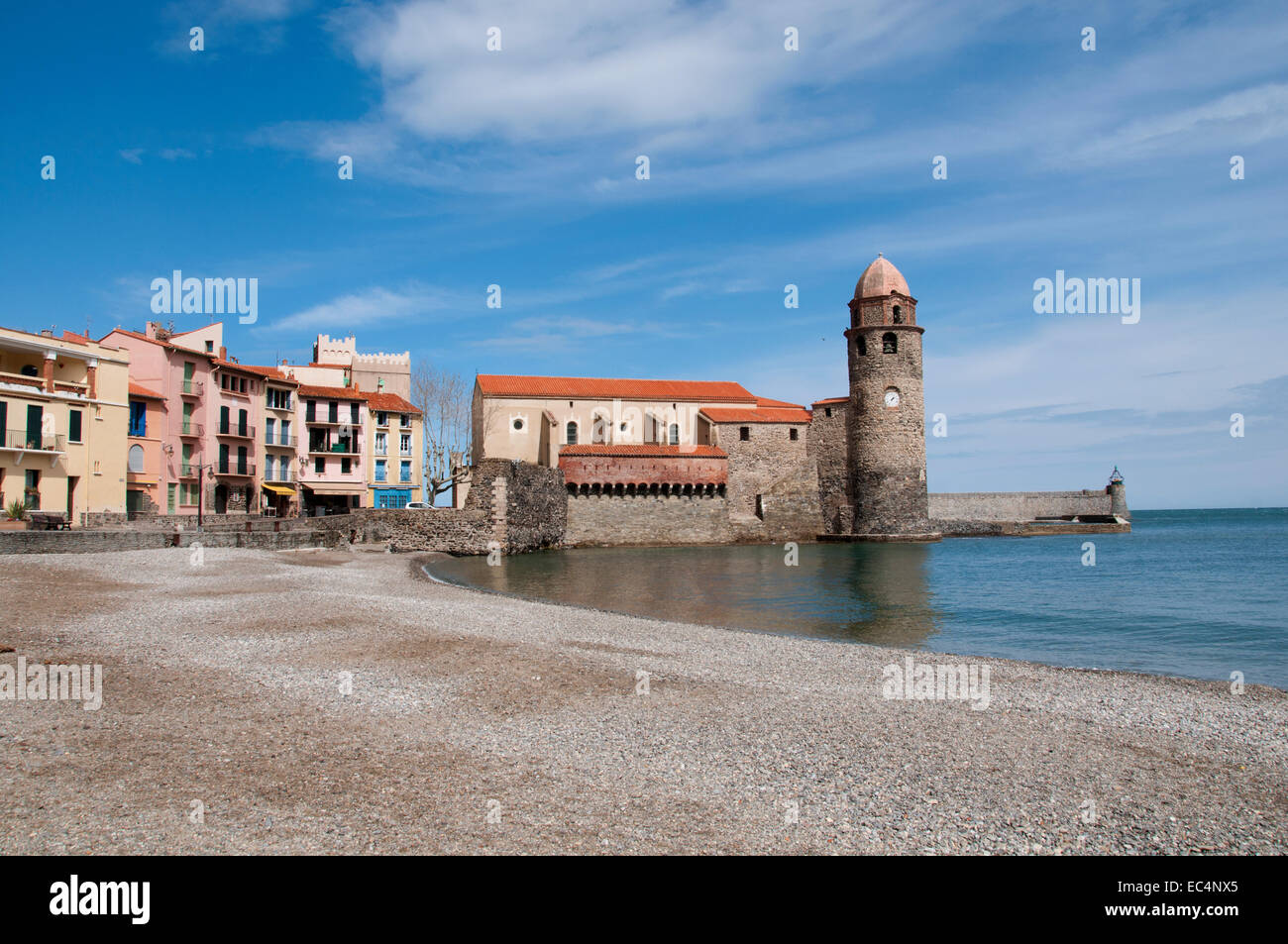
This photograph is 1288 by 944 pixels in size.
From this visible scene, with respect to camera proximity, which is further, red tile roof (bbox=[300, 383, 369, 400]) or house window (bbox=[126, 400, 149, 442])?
red tile roof (bbox=[300, 383, 369, 400])

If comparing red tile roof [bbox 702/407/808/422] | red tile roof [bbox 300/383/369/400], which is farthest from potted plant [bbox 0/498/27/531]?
red tile roof [bbox 702/407/808/422]

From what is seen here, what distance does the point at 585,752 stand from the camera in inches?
262

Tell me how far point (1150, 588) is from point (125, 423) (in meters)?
38.1

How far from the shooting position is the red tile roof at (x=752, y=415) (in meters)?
54.5

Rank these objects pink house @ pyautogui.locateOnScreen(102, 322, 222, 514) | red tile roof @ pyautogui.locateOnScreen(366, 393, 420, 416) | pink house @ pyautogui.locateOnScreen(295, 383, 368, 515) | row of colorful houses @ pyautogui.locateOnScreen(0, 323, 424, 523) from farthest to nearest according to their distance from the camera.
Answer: red tile roof @ pyautogui.locateOnScreen(366, 393, 420, 416)
pink house @ pyautogui.locateOnScreen(295, 383, 368, 515)
pink house @ pyautogui.locateOnScreen(102, 322, 222, 514)
row of colorful houses @ pyautogui.locateOnScreen(0, 323, 424, 523)

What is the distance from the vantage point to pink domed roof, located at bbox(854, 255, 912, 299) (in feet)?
174

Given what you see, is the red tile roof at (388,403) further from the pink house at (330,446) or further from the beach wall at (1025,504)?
the beach wall at (1025,504)

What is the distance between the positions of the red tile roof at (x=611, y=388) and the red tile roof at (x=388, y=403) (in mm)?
5657

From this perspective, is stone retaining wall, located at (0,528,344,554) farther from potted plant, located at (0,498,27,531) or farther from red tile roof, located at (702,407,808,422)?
red tile roof, located at (702,407,808,422)

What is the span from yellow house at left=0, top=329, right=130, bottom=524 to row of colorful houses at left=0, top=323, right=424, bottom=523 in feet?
0.14

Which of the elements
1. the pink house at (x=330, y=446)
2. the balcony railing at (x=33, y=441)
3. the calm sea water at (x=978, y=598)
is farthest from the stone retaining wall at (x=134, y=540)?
the pink house at (x=330, y=446)

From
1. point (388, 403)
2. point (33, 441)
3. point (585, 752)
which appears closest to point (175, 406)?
point (33, 441)
